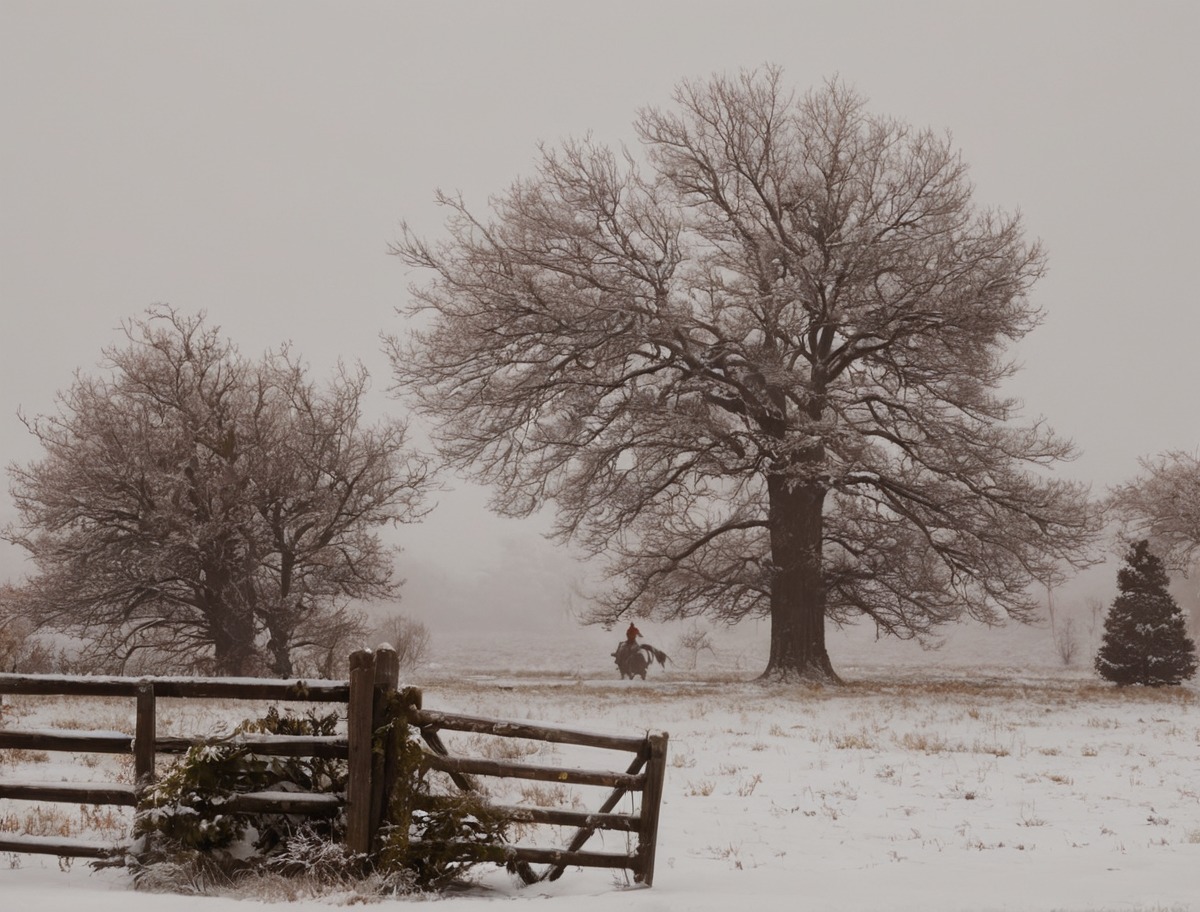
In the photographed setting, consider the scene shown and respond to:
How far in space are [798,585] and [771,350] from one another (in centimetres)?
558

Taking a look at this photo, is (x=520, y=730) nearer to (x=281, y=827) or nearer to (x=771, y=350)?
(x=281, y=827)

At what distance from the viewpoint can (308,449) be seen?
954 inches

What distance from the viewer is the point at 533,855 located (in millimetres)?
7328

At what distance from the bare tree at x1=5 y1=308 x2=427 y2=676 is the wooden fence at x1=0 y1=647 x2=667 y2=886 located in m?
15.5

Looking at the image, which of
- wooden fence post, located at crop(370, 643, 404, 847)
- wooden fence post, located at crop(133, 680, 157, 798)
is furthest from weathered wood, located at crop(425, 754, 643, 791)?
wooden fence post, located at crop(133, 680, 157, 798)

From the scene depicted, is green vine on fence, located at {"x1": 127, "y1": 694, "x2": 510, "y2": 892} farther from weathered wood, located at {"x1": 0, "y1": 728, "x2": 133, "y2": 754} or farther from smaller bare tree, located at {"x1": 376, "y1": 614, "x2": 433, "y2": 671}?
smaller bare tree, located at {"x1": 376, "y1": 614, "x2": 433, "y2": 671}

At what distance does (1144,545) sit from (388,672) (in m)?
27.1

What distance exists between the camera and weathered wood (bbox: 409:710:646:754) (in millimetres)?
7238

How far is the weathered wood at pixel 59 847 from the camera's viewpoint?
7320 mm

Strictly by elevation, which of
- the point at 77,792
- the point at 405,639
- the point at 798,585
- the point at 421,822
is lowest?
the point at 405,639

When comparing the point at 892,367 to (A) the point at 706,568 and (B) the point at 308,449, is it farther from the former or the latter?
(B) the point at 308,449

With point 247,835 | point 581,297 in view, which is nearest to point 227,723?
point 247,835

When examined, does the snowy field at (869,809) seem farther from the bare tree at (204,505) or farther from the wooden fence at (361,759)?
the bare tree at (204,505)

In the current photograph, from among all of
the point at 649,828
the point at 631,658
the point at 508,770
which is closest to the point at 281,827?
the point at 508,770
